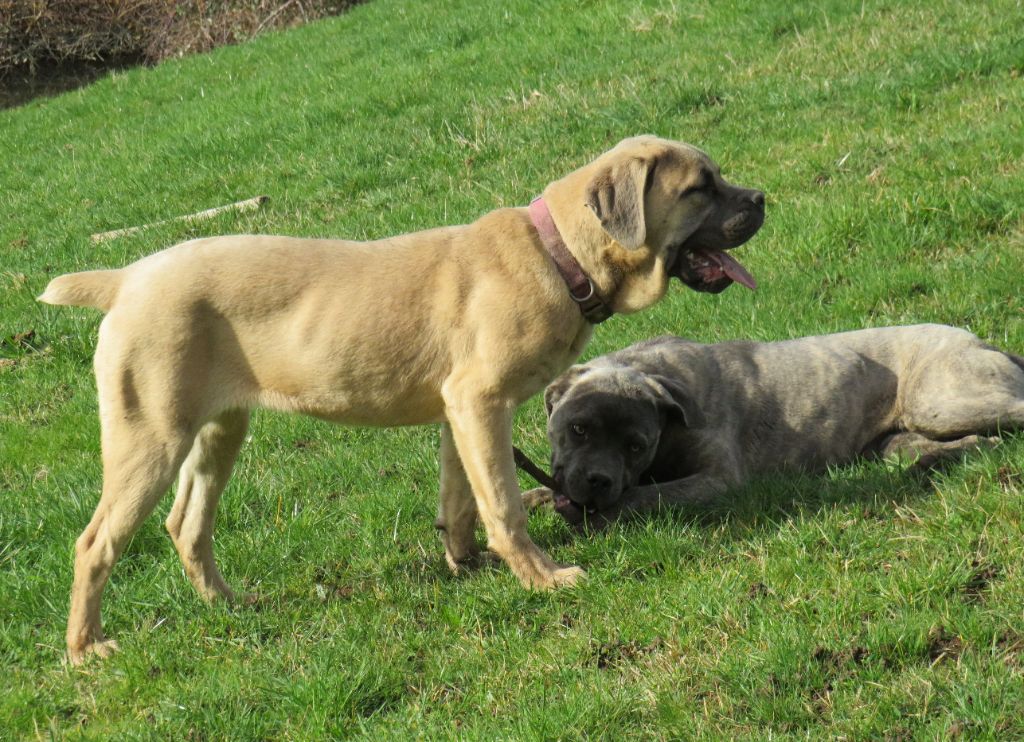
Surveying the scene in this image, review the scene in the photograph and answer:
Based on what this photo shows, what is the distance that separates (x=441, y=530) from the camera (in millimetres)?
5656

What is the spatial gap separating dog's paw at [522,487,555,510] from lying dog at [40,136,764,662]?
100 centimetres

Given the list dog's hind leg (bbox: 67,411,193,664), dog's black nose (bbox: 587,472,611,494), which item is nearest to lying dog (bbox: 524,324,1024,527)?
dog's black nose (bbox: 587,472,611,494)

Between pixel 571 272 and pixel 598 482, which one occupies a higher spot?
pixel 571 272

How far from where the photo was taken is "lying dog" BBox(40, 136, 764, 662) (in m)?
4.91

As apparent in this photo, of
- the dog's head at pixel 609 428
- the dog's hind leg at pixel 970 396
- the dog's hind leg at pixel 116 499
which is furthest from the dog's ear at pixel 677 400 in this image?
the dog's hind leg at pixel 116 499

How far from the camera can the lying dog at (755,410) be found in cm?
596

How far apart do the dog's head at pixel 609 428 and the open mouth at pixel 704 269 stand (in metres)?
0.87

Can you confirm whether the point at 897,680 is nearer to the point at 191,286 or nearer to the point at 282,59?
the point at 191,286

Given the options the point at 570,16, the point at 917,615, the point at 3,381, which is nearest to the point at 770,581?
the point at 917,615

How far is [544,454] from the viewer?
6605 mm

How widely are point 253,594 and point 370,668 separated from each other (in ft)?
3.55

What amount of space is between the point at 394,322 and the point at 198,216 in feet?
22.8

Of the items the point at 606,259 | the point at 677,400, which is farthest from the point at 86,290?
the point at 677,400

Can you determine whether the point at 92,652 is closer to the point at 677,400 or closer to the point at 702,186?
the point at 677,400
